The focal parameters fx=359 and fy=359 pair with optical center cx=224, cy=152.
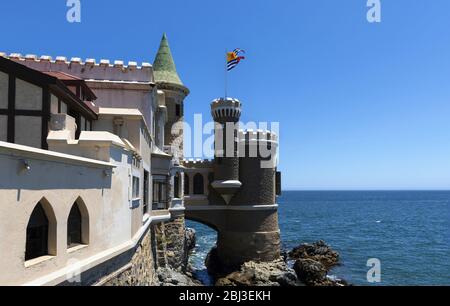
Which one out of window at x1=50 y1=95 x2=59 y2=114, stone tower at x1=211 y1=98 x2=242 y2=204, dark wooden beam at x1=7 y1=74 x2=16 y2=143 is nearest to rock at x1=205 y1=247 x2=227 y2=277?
stone tower at x1=211 y1=98 x2=242 y2=204

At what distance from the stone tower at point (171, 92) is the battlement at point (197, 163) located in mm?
1263

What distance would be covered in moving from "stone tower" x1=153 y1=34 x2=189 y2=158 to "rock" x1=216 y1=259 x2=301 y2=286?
12.7 m

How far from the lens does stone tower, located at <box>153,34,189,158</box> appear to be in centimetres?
3538

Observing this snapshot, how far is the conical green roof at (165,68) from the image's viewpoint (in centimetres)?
3547

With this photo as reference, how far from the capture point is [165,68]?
3628cm

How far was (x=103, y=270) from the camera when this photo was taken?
31.6ft

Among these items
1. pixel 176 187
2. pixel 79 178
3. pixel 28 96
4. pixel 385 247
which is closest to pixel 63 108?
pixel 28 96

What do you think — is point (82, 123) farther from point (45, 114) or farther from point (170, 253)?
point (170, 253)
